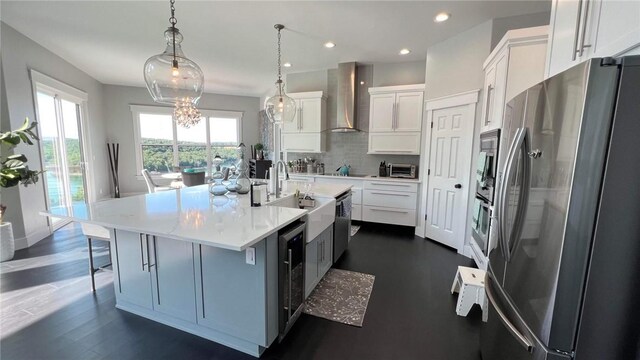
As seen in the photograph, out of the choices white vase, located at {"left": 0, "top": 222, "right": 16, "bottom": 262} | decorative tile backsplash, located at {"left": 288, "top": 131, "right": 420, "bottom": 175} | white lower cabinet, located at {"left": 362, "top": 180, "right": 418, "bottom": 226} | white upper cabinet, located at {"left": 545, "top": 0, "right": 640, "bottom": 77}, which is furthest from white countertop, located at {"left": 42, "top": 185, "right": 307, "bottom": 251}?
decorative tile backsplash, located at {"left": 288, "top": 131, "right": 420, "bottom": 175}

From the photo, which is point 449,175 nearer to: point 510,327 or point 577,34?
point 577,34

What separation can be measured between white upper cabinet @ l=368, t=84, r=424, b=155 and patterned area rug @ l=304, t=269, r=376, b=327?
2577mm

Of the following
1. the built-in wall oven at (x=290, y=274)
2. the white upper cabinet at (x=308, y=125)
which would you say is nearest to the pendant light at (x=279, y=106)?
the built-in wall oven at (x=290, y=274)

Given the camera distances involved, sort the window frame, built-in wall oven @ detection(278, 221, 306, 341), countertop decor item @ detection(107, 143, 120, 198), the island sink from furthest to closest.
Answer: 1. the window frame
2. countertop decor item @ detection(107, 143, 120, 198)
3. the island sink
4. built-in wall oven @ detection(278, 221, 306, 341)

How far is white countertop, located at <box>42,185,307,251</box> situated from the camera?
1.50 metres

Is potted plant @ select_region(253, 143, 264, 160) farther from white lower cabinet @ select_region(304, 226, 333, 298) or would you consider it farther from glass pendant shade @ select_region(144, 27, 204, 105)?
glass pendant shade @ select_region(144, 27, 204, 105)

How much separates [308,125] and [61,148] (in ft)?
15.0

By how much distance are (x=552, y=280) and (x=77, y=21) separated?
5.30 meters

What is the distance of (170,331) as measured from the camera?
2014 mm

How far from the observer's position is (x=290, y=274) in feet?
6.28

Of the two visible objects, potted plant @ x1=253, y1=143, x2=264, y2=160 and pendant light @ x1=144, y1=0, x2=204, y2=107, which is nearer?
pendant light @ x1=144, y1=0, x2=204, y2=107

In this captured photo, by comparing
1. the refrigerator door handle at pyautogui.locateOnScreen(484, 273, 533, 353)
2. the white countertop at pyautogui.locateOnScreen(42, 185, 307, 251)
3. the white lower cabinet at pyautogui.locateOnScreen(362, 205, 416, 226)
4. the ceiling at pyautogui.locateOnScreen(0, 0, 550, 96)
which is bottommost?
the white lower cabinet at pyautogui.locateOnScreen(362, 205, 416, 226)

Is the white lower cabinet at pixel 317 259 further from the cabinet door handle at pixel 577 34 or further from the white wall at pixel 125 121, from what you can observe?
the white wall at pixel 125 121

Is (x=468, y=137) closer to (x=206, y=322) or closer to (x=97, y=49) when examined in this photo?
(x=206, y=322)
